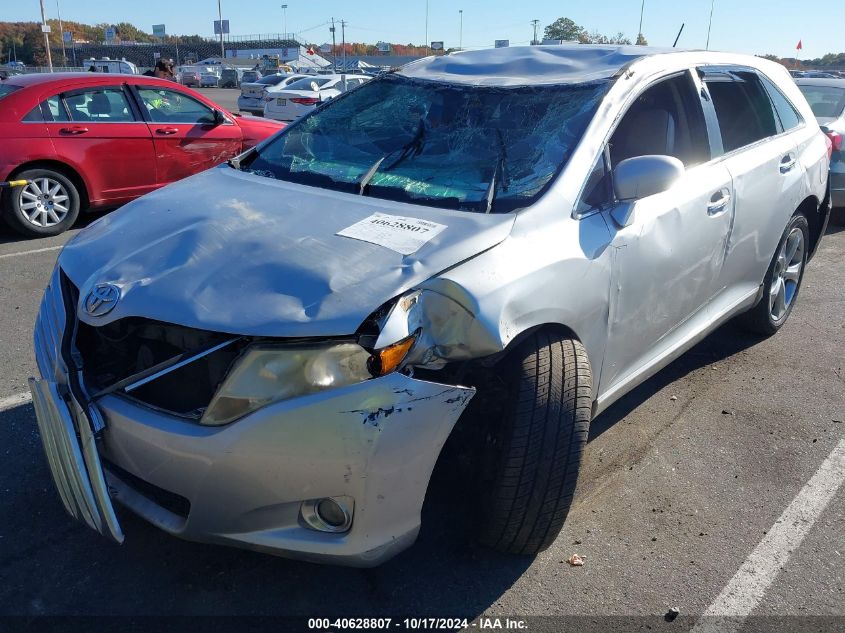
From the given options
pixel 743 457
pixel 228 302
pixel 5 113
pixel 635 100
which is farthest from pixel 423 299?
pixel 5 113

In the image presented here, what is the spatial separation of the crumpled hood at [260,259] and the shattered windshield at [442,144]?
201 millimetres

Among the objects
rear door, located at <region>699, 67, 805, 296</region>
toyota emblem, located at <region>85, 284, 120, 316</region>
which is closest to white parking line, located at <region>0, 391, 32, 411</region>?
toyota emblem, located at <region>85, 284, 120, 316</region>

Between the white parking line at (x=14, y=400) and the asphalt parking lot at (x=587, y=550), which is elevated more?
the white parking line at (x=14, y=400)

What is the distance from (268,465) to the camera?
2158 millimetres

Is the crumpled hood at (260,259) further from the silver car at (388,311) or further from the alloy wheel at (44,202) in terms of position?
the alloy wheel at (44,202)

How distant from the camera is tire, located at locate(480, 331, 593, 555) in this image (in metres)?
2.46

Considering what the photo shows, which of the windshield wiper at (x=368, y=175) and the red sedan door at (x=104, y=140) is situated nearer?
the windshield wiper at (x=368, y=175)

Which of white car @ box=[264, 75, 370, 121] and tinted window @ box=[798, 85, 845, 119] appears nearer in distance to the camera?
tinted window @ box=[798, 85, 845, 119]

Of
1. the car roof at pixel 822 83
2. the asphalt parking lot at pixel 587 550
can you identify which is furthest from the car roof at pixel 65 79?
the car roof at pixel 822 83

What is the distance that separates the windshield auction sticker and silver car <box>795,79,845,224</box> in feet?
18.4

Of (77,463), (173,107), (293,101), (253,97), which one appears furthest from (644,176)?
(253,97)

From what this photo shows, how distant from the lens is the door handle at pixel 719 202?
3.50m

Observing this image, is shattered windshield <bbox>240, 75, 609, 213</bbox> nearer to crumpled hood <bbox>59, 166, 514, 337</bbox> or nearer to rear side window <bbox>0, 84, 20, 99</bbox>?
crumpled hood <bbox>59, 166, 514, 337</bbox>

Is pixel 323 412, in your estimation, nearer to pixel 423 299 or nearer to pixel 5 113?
pixel 423 299
